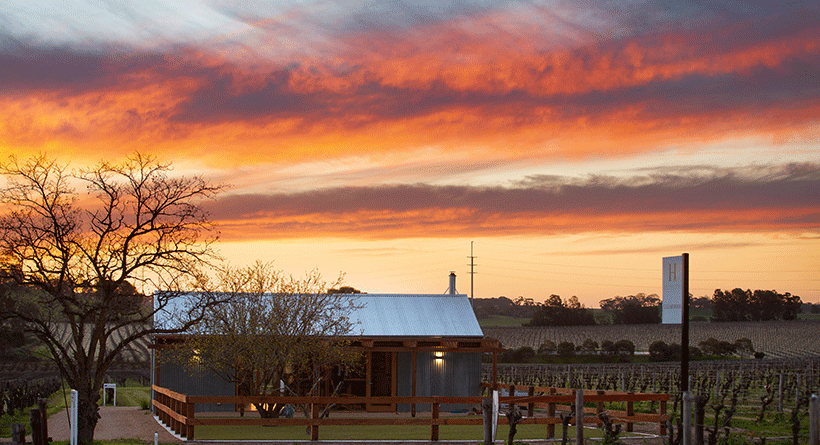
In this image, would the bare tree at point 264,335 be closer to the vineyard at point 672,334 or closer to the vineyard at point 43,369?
the vineyard at point 43,369

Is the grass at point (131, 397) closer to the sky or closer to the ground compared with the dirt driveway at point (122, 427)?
closer to the ground

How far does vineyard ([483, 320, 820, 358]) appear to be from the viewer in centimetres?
8694

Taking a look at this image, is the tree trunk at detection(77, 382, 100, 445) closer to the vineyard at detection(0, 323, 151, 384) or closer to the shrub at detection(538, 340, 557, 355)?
the vineyard at detection(0, 323, 151, 384)

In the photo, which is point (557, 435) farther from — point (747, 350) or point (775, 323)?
point (775, 323)

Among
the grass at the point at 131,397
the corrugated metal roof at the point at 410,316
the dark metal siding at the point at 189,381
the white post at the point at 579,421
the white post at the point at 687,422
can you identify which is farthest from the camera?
the grass at the point at 131,397

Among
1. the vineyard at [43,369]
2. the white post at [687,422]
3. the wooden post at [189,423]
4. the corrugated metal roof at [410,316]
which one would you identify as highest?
the corrugated metal roof at [410,316]

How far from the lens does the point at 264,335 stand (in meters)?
20.5

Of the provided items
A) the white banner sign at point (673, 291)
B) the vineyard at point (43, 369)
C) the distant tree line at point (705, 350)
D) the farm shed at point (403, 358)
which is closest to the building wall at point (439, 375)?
the farm shed at point (403, 358)

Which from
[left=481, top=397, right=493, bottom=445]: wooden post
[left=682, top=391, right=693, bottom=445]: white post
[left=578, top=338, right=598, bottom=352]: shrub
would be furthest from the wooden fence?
[left=578, top=338, right=598, bottom=352]: shrub

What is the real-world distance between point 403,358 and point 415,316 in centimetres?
186

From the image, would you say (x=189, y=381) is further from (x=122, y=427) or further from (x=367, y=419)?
(x=367, y=419)

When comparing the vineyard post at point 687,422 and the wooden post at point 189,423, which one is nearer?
the vineyard post at point 687,422

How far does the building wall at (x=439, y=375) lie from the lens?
2738 cm

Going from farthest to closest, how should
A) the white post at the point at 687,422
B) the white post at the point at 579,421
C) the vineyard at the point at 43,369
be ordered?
1. the vineyard at the point at 43,369
2. the white post at the point at 579,421
3. the white post at the point at 687,422
